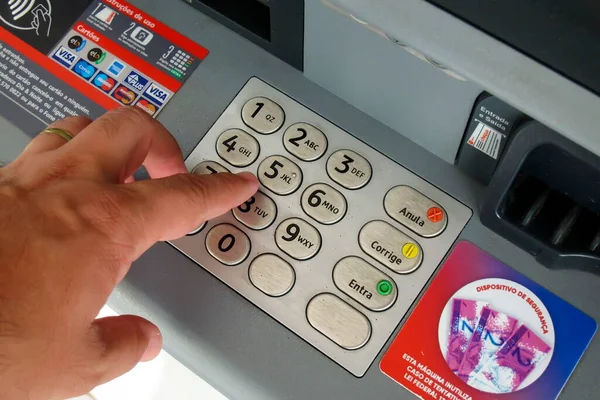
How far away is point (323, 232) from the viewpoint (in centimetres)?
68

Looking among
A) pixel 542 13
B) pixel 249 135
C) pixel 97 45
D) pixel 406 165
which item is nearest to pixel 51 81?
pixel 97 45

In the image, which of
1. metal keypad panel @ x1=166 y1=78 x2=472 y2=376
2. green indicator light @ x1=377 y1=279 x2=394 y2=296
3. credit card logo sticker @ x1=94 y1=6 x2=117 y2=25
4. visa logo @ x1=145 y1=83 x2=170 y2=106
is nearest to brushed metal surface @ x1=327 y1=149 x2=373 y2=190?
metal keypad panel @ x1=166 y1=78 x2=472 y2=376

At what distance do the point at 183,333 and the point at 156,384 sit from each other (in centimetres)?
38

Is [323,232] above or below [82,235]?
above

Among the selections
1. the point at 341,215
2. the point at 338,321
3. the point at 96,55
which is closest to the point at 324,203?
the point at 341,215

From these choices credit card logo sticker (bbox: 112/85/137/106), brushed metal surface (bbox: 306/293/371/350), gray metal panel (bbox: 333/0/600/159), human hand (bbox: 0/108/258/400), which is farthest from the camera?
credit card logo sticker (bbox: 112/85/137/106)

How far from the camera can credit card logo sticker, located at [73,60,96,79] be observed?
765 mm

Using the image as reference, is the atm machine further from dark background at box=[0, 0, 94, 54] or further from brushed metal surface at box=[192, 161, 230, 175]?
dark background at box=[0, 0, 94, 54]

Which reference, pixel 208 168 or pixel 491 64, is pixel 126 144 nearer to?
pixel 208 168

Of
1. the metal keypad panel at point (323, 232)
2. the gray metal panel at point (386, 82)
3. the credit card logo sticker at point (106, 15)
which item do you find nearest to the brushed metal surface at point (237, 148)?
the metal keypad panel at point (323, 232)

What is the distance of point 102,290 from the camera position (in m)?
0.58

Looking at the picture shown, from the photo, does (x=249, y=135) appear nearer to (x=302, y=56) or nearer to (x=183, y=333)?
(x=302, y=56)

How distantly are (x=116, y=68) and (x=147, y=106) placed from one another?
6cm

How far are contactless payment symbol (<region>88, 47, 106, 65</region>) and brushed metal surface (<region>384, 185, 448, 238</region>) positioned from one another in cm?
38
